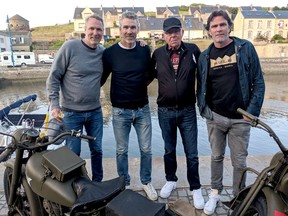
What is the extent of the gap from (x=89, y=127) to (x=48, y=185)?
1.34 metres

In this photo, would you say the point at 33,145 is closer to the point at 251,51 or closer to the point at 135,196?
the point at 135,196

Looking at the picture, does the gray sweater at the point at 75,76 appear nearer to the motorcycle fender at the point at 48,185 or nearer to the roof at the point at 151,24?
the motorcycle fender at the point at 48,185

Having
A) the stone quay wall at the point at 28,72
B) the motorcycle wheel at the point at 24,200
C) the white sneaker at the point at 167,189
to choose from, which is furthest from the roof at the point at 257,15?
the motorcycle wheel at the point at 24,200

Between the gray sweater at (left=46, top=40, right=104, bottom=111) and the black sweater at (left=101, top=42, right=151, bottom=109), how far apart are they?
161 millimetres

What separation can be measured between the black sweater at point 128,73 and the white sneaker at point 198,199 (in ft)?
3.86

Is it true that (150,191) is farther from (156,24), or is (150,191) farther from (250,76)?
(156,24)

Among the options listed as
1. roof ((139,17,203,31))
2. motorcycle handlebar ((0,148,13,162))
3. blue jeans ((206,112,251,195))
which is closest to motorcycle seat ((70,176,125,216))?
motorcycle handlebar ((0,148,13,162))

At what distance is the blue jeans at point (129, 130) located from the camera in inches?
123

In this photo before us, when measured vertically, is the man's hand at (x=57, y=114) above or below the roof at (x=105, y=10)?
below

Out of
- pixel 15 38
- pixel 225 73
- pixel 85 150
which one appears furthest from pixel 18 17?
pixel 225 73

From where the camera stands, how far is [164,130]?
10.3 ft

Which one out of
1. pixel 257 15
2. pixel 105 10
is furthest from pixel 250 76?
pixel 105 10

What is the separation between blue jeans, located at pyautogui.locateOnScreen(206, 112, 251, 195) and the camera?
2760mm

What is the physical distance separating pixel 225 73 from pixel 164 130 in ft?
3.03
